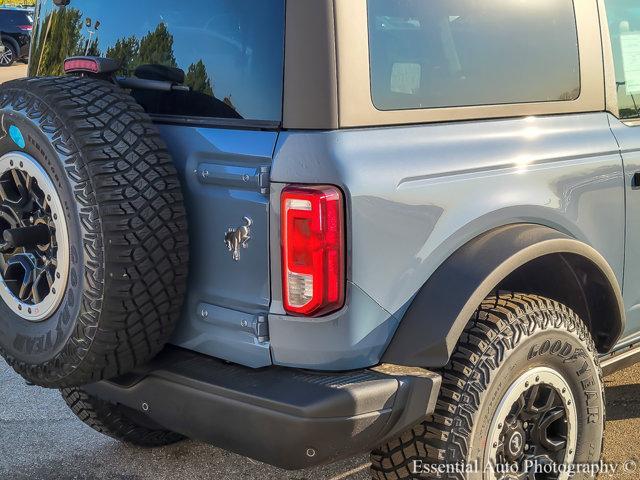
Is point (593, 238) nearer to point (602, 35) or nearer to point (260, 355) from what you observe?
point (602, 35)

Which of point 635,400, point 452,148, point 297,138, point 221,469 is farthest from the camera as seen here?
point 635,400

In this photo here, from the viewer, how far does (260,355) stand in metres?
2.18

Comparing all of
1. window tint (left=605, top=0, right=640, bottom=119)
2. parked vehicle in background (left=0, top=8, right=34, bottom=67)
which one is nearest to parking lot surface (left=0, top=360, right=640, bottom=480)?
window tint (left=605, top=0, right=640, bottom=119)

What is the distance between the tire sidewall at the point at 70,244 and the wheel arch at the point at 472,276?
881 millimetres

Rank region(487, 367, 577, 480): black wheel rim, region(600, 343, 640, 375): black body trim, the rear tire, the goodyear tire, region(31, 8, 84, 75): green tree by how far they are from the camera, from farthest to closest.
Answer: the rear tire < region(600, 343, 640, 375): black body trim < region(31, 8, 84, 75): green tree < region(487, 367, 577, 480): black wheel rim < the goodyear tire

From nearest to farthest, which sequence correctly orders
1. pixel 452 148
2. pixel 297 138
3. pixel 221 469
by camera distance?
1. pixel 297 138
2. pixel 452 148
3. pixel 221 469

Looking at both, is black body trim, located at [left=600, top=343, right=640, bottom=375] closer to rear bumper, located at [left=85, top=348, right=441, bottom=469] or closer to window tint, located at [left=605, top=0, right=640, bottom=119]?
window tint, located at [left=605, top=0, right=640, bottom=119]

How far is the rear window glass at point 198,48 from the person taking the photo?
2.17m

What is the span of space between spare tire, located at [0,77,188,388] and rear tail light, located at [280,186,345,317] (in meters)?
0.33

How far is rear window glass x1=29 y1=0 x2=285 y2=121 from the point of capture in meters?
2.17

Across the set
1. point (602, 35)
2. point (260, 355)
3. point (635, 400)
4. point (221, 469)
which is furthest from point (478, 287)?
point (635, 400)

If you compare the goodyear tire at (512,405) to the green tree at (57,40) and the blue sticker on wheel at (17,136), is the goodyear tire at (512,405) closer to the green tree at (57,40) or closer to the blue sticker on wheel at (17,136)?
the blue sticker on wheel at (17,136)

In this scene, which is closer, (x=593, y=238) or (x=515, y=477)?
(x=515, y=477)

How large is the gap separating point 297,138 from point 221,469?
5.45ft
